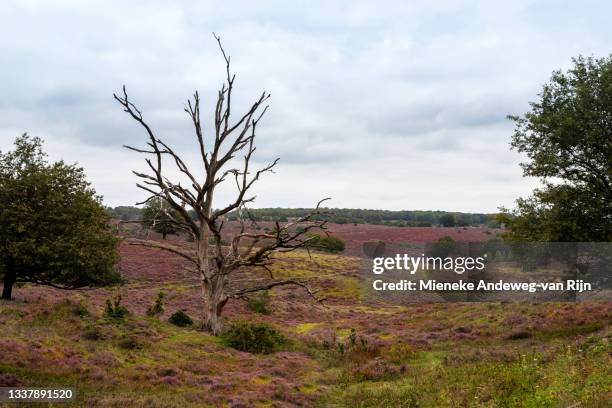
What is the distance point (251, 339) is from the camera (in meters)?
25.7

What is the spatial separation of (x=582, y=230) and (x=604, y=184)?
2.61m

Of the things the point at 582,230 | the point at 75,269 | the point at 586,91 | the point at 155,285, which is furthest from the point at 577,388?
the point at 155,285

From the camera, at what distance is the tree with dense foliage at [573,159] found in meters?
23.7

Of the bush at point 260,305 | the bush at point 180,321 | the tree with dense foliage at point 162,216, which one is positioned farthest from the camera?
the bush at point 260,305

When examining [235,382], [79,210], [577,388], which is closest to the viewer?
[577,388]

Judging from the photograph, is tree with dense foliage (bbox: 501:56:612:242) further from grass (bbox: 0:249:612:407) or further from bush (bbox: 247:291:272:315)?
bush (bbox: 247:291:272:315)

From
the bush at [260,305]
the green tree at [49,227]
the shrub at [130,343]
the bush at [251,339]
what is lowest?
the bush at [260,305]

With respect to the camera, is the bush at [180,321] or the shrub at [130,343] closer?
→ the shrub at [130,343]

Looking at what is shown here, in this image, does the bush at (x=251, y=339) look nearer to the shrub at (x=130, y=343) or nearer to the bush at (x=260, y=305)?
the shrub at (x=130, y=343)

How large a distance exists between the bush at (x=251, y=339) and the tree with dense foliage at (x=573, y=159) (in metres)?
14.3

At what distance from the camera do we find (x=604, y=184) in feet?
79.0

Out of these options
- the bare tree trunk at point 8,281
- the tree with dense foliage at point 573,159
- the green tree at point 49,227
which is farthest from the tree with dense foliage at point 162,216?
the tree with dense foliage at point 573,159

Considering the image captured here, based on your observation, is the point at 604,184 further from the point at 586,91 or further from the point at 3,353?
the point at 3,353

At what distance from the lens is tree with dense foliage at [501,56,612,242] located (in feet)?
77.6
